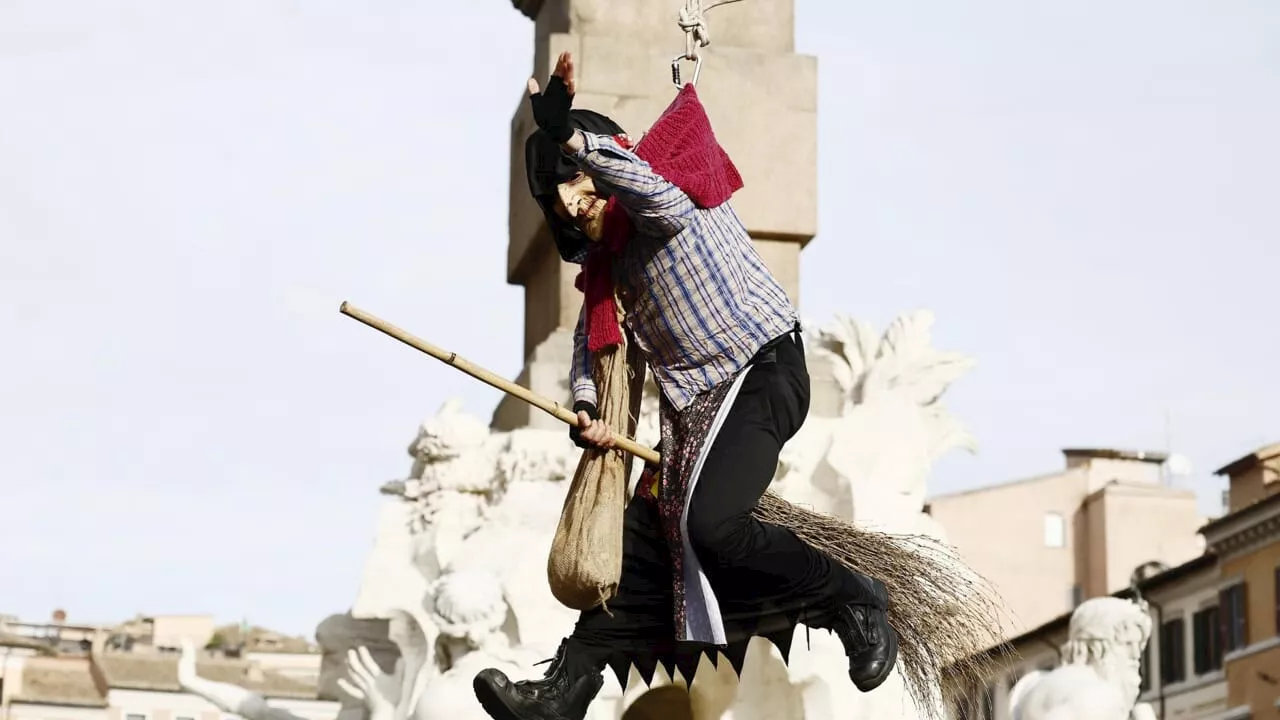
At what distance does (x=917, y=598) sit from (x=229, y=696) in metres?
5.62

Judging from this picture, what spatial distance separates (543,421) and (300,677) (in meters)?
31.9

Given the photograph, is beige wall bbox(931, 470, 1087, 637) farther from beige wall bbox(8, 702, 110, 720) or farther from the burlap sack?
the burlap sack

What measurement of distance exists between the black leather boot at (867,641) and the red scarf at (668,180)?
0.79m

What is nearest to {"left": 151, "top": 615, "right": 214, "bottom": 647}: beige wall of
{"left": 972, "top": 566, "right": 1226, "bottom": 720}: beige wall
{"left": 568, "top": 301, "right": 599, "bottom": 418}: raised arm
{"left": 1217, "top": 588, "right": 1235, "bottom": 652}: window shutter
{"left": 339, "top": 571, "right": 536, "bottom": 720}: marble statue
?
{"left": 972, "top": 566, "right": 1226, "bottom": 720}: beige wall

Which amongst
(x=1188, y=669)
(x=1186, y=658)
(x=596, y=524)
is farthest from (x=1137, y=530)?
(x=596, y=524)

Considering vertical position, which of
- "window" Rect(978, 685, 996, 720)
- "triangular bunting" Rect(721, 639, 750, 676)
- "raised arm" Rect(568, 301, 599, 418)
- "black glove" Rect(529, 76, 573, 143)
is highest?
"black glove" Rect(529, 76, 573, 143)

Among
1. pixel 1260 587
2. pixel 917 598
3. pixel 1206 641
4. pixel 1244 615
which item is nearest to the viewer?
pixel 917 598

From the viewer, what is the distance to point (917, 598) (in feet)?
22.1

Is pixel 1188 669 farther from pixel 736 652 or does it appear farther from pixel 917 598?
pixel 736 652

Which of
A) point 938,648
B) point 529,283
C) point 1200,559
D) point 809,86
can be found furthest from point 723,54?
point 1200,559

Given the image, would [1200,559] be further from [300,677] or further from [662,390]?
[662,390]

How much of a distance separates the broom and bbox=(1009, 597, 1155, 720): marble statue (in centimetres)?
321

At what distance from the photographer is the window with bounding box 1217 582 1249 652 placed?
1331 inches

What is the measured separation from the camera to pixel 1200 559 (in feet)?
113
